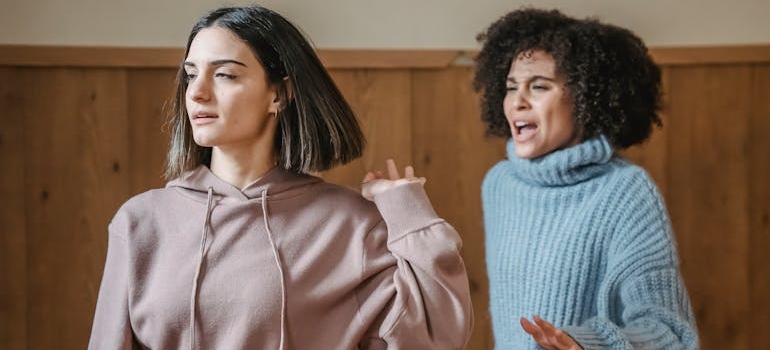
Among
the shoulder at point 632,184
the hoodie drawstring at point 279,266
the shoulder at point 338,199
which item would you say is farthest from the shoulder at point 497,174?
the hoodie drawstring at point 279,266

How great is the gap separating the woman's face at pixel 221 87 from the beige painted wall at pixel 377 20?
98cm

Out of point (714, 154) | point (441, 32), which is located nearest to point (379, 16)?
point (441, 32)

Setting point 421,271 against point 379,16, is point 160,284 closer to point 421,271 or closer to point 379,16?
point 421,271

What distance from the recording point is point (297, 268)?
1.25m

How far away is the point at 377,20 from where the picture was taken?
2320 mm

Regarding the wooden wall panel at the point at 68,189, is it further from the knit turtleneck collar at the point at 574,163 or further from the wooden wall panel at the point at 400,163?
the knit turtleneck collar at the point at 574,163

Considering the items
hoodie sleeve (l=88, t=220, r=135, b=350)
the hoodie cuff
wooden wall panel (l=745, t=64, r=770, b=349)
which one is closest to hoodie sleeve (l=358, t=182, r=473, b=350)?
the hoodie cuff

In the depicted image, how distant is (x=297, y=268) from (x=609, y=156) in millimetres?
799

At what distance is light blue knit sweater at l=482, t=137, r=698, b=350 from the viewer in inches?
62.4

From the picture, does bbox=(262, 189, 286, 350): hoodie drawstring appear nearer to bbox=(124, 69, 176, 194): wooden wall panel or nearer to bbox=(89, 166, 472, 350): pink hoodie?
bbox=(89, 166, 472, 350): pink hoodie

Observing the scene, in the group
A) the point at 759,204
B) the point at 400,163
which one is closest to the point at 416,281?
the point at 400,163

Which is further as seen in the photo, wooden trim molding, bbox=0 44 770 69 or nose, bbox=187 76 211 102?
wooden trim molding, bbox=0 44 770 69

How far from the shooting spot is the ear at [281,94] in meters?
1.30

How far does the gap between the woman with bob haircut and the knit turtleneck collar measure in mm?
541
